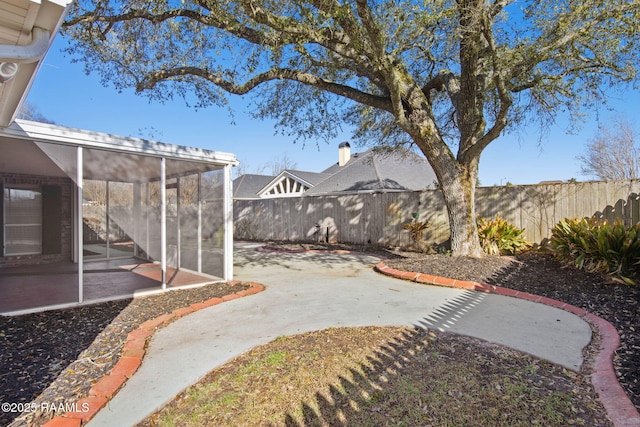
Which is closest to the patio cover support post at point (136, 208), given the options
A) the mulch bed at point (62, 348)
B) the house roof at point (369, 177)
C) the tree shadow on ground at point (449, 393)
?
the mulch bed at point (62, 348)

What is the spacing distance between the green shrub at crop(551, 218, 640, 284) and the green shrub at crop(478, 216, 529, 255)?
1435 mm

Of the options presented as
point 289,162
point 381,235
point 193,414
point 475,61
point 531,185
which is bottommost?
point 193,414

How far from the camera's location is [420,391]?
89.7 inches

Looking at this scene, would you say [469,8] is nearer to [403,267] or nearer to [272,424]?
[403,267]

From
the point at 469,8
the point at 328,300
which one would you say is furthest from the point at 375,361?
the point at 469,8

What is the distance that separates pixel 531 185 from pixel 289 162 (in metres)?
31.9

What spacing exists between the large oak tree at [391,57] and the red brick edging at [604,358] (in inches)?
74.5

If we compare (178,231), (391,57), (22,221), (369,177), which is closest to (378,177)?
(369,177)

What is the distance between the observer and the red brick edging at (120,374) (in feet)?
6.74

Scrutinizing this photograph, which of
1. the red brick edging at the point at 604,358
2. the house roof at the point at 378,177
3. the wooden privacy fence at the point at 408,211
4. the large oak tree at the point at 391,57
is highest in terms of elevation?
the large oak tree at the point at 391,57

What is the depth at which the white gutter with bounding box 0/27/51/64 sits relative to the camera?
1.80 m

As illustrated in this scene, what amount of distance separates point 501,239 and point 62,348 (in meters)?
8.06

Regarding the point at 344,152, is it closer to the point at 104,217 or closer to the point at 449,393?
the point at 104,217

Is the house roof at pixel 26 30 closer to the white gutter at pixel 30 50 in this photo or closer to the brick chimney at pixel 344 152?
the white gutter at pixel 30 50
